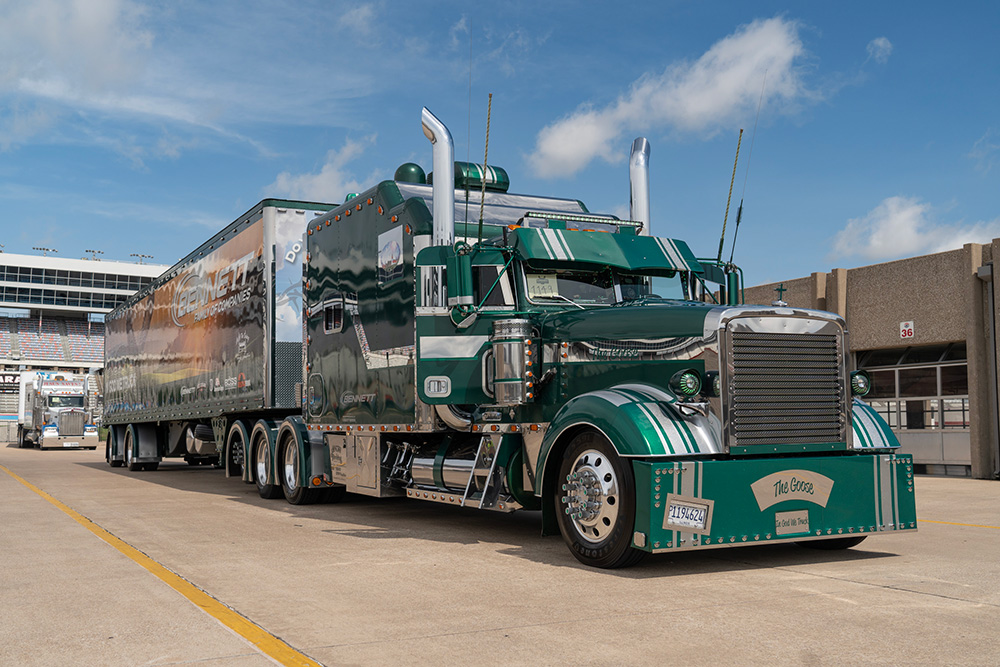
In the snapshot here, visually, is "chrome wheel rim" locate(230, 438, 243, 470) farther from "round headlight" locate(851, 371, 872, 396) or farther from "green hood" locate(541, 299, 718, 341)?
"round headlight" locate(851, 371, 872, 396)

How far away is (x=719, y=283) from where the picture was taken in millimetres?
9547

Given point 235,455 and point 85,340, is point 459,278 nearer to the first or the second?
point 235,455

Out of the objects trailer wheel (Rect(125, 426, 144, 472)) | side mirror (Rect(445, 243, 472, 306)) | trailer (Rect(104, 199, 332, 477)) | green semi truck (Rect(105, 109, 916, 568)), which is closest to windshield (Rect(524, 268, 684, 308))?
green semi truck (Rect(105, 109, 916, 568))

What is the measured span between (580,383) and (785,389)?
1.71 metres

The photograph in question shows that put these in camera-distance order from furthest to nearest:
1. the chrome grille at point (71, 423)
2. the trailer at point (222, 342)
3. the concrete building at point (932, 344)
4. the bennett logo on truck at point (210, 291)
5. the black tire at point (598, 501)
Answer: the chrome grille at point (71, 423) → the concrete building at point (932, 344) → the bennett logo on truck at point (210, 291) → the trailer at point (222, 342) → the black tire at point (598, 501)

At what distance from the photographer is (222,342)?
15484mm

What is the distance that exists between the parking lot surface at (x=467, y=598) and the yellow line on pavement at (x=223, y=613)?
27 mm

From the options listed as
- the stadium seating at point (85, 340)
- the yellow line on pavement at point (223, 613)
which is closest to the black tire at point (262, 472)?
the yellow line on pavement at point (223, 613)

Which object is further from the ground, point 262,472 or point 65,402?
point 65,402

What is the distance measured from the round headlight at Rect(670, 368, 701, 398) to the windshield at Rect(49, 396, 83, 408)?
44476 millimetres

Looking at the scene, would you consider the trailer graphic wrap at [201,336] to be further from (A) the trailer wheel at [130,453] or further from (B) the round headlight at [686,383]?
(B) the round headlight at [686,383]

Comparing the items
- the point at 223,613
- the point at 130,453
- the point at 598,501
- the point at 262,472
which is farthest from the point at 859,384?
the point at 130,453

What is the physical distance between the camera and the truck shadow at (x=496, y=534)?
24.3 ft

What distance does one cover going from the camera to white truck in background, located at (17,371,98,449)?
1745 inches
